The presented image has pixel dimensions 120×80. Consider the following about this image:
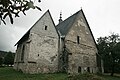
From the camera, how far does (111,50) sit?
1027 inches

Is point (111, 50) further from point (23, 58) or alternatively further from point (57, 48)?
point (23, 58)

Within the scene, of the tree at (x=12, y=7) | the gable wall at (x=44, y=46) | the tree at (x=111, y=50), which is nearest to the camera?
the tree at (x=12, y=7)

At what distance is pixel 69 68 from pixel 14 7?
735 inches

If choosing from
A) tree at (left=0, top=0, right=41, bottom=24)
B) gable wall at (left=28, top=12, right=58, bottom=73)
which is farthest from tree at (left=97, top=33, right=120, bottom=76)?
tree at (left=0, top=0, right=41, bottom=24)

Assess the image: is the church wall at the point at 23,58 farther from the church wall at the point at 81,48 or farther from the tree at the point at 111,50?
the tree at the point at 111,50

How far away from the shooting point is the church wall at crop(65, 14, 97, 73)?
23242 mm

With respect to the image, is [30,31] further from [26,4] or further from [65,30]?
[26,4]

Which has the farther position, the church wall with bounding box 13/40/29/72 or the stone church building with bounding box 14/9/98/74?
the stone church building with bounding box 14/9/98/74

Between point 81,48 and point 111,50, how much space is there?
Answer: 5.47 m

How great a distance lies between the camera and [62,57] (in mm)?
22516

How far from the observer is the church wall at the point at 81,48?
76.3 ft

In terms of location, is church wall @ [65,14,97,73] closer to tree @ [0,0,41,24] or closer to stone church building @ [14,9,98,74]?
stone church building @ [14,9,98,74]

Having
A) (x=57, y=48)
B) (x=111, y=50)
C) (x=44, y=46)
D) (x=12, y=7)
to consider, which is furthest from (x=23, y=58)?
(x=12, y=7)

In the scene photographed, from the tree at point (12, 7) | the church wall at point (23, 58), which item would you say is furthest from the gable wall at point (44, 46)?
the tree at point (12, 7)
